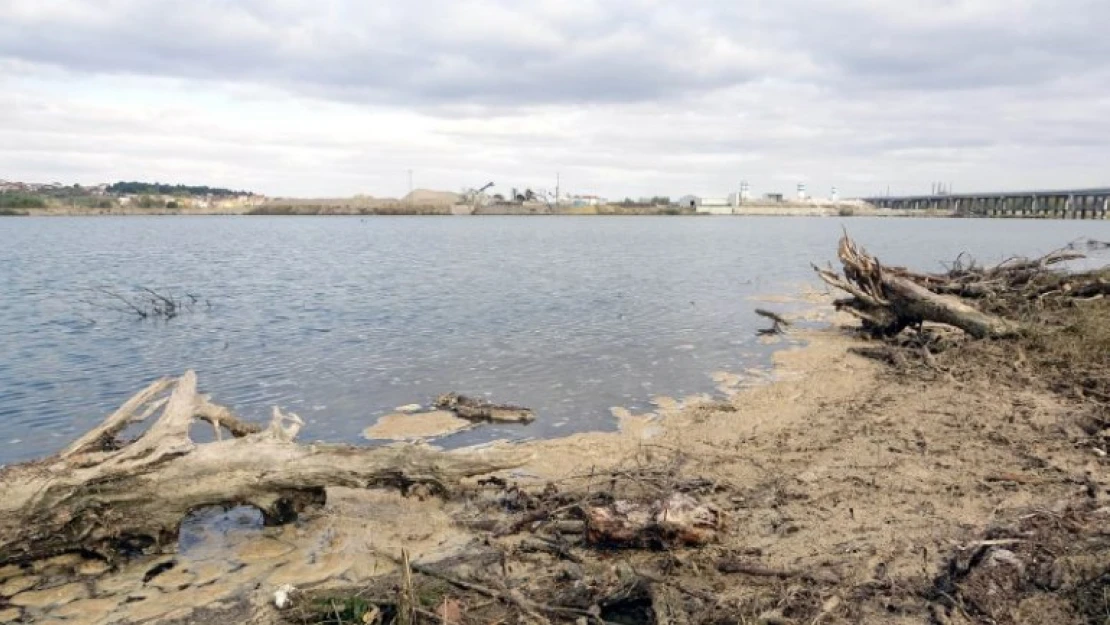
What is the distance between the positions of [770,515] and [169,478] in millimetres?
5349

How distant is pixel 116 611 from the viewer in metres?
5.98

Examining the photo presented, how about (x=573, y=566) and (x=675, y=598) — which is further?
(x=573, y=566)

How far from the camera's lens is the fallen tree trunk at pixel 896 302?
1493 centimetres

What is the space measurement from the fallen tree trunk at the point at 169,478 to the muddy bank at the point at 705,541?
332 millimetres

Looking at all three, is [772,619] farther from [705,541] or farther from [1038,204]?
[1038,204]

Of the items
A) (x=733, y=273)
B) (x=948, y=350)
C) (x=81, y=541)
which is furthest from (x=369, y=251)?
(x=81, y=541)

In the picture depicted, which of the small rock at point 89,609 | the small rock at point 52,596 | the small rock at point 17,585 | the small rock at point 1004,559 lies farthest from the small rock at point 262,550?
the small rock at point 1004,559

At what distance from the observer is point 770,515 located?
278 inches

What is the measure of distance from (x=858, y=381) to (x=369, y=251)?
50.4 m

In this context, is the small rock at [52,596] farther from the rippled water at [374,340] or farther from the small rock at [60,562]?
the rippled water at [374,340]

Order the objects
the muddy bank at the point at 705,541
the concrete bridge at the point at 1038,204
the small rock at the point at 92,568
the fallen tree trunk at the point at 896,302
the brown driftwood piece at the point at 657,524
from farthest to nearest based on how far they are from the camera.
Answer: the concrete bridge at the point at 1038,204 → the fallen tree trunk at the point at 896,302 → the small rock at the point at 92,568 → the brown driftwood piece at the point at 657,524 → the muddy bank at the point at 705,541

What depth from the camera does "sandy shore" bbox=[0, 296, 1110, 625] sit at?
232 inches

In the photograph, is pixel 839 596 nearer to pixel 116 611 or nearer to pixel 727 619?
pixel 727 619

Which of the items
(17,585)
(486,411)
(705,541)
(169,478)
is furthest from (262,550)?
(486,411)
